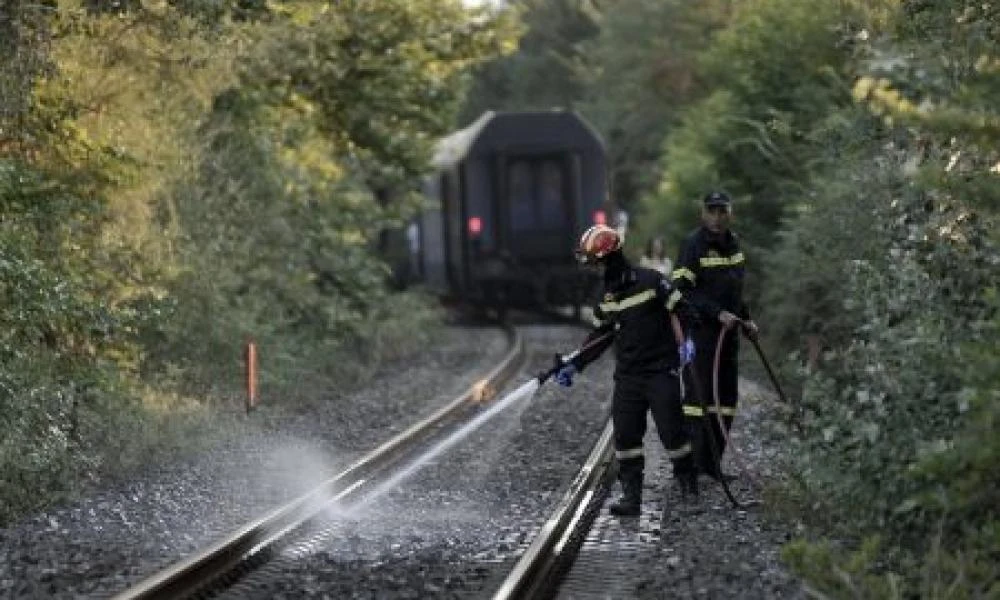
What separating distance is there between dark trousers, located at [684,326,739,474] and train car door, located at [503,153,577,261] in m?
18.1

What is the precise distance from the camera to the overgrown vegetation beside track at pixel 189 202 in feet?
40.3

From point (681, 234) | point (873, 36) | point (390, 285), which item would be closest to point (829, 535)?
point (873, 36)

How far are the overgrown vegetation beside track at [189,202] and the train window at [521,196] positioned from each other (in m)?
4.30

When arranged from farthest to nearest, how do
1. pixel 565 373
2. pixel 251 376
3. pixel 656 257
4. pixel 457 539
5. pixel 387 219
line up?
1. pixel 387 219
2. pixel 656 257
3. pixel 251 376
4. pixel 565 373
5. pixel 457 539

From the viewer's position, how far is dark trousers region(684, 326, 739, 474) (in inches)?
426

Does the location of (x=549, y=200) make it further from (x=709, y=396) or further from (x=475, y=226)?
(x=709, y=396)

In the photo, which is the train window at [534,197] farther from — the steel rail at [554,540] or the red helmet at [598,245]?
the red helmet at [598,245]

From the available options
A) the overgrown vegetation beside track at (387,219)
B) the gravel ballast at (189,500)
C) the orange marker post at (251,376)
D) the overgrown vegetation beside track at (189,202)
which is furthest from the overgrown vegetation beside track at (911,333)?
the orange marker post at (251,376)

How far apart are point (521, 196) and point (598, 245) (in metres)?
19.6

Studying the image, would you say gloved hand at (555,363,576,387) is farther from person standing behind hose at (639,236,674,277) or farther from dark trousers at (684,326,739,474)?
person standing behind hose at (639,236,674,277)

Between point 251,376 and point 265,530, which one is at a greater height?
point 251,376

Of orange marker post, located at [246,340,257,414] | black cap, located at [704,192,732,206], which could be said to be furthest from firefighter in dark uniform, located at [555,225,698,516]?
orange marker post, located at [246,340,257,414]

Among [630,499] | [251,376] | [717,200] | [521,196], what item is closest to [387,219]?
[521,196]

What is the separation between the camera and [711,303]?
10.7 m
